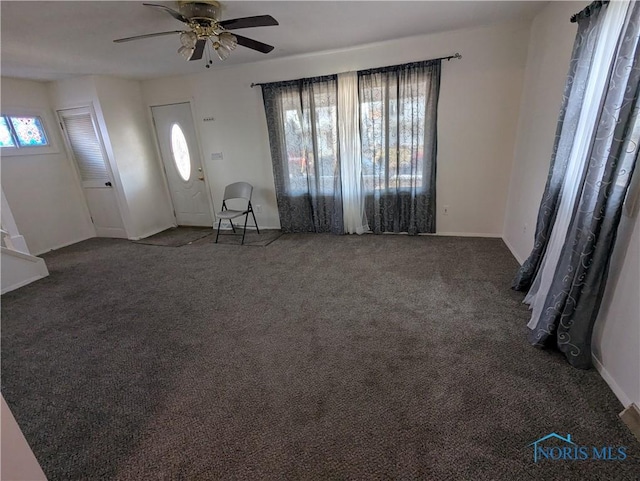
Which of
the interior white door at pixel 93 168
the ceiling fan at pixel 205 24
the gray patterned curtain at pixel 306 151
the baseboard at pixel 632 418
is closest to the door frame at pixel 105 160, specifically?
the interior white door at pixel 93 168

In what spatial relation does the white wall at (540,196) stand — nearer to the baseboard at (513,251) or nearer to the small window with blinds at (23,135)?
the baseboard at (513,251)

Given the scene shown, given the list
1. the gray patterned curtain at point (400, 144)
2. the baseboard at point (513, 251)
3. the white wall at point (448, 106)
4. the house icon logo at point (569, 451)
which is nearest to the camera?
the house icon logo at point (569, 451)

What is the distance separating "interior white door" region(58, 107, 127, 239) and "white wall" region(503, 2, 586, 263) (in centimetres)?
557

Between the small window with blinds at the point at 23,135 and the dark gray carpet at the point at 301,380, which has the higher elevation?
the small window with blinds at the point at 23,135

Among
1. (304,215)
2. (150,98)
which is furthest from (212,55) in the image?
(304,215)

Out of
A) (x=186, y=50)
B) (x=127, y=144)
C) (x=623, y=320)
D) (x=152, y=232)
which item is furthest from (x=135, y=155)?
(x=623, y=320)

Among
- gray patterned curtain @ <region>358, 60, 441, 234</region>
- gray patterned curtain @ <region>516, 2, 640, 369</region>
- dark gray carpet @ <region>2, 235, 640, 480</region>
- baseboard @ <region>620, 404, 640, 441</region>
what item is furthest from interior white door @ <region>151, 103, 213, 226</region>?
baseboard @ <region>620, 404, 640, 441</region>

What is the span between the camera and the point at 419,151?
12.2ft

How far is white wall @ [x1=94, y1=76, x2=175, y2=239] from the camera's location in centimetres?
435

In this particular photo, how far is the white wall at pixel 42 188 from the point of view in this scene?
4051 millimetres

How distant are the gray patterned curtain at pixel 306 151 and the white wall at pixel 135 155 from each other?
7.39 feet

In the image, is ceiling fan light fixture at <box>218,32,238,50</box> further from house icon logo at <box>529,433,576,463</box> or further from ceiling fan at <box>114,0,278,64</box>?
house icon logo at <box>529,433,576,463</box>

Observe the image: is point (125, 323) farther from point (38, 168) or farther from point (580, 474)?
point (38, 168)

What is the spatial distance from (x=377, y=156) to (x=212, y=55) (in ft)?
8.05
